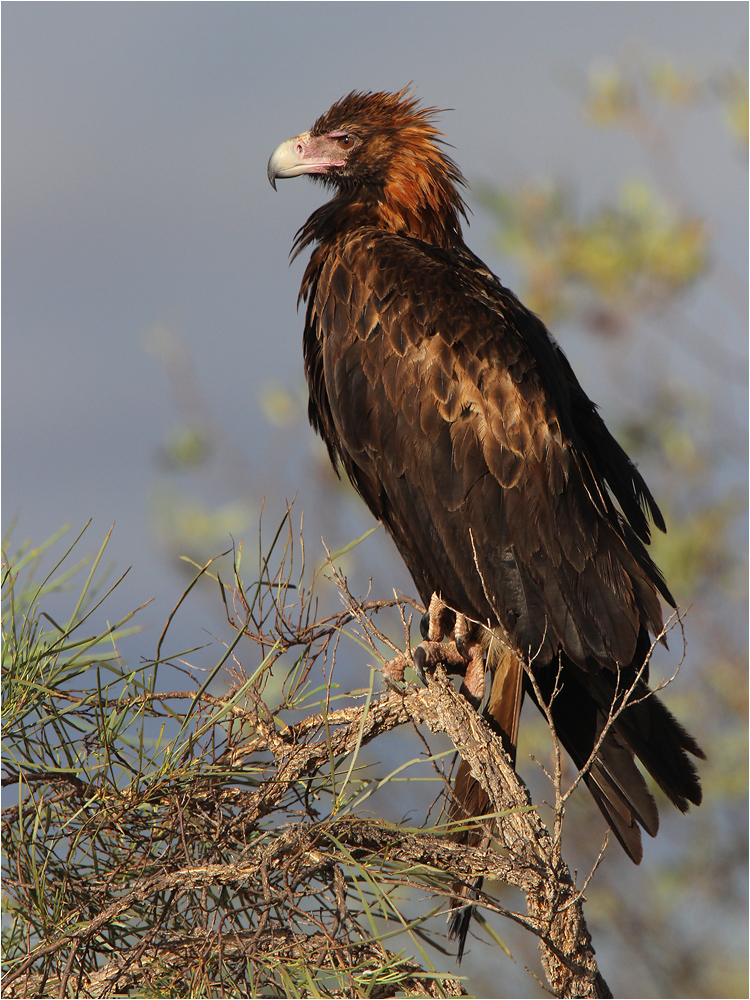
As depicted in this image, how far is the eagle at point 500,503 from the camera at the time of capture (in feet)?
10.9

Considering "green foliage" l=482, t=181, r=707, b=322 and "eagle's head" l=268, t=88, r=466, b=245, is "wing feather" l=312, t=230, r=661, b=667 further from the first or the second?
"green foliage" l=482, t=181, r=707, b=322

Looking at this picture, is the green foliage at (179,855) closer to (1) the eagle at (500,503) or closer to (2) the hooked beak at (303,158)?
(1) the eagle at (500,503)

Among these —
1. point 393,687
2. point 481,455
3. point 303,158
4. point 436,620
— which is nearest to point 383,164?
point 303,158

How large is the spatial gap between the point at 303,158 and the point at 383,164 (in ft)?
1.33

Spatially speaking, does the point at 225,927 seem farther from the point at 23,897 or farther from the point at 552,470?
the point at 552,470

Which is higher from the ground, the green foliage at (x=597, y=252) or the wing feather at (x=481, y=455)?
the green foliage at (x=597, y=252)

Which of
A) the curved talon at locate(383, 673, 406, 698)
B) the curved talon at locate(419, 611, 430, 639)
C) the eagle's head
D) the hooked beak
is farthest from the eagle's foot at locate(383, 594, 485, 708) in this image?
the hooked beak

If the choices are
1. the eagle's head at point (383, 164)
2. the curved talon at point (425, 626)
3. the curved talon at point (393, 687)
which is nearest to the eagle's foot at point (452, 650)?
the curved talon at point (425, 626)

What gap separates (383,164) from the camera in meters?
4.29

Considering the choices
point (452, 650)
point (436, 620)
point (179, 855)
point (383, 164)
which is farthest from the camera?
point (383, 164)

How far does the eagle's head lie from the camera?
4215 millimetres

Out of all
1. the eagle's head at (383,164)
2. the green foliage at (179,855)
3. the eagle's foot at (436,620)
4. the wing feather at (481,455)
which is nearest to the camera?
the green foliage at (179,855)

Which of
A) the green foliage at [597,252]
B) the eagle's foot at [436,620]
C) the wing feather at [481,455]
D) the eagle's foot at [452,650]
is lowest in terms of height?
the eagle's foot at [452,650]

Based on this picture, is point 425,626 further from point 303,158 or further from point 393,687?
point 303,158
